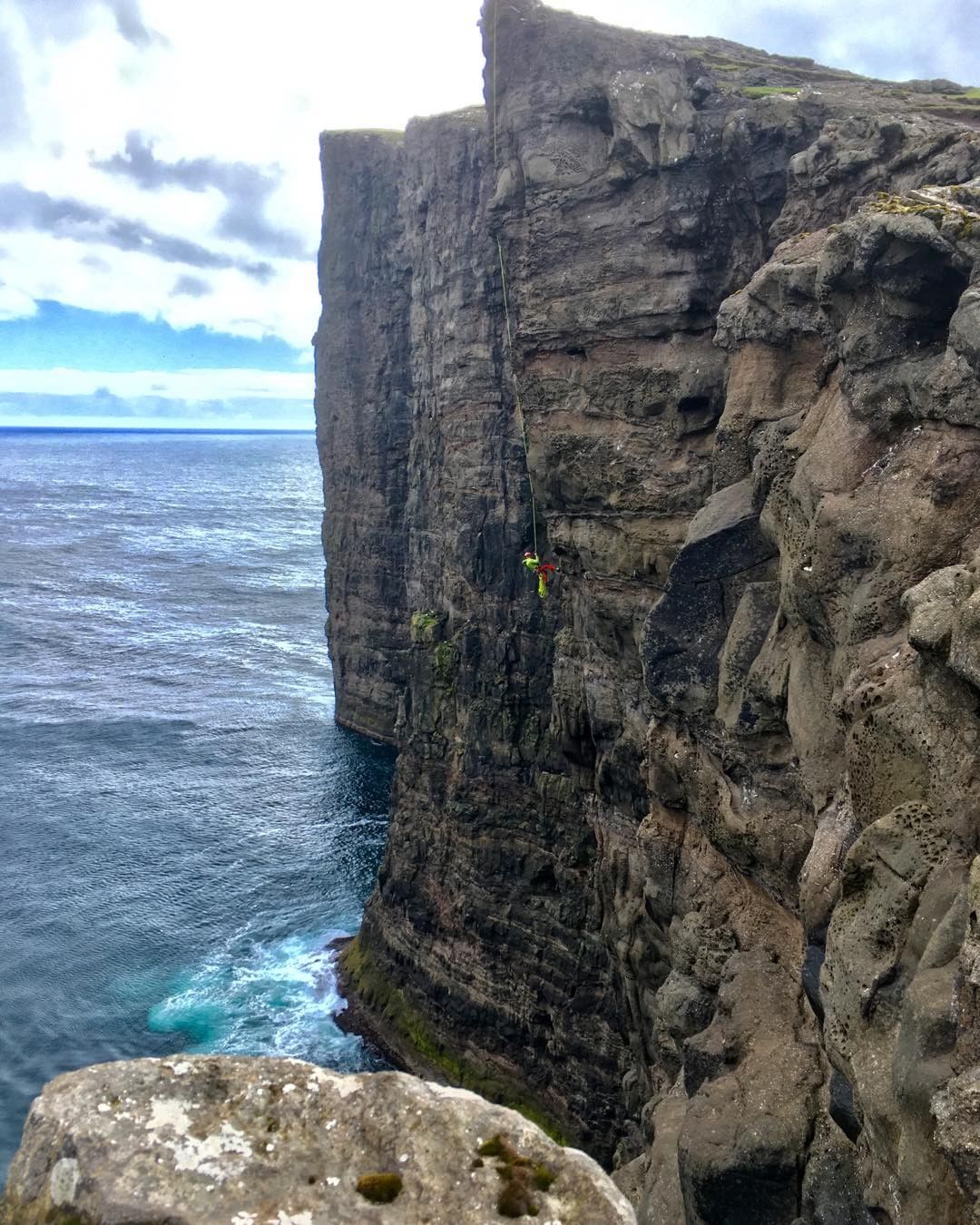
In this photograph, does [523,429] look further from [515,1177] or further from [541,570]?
[515,1177]

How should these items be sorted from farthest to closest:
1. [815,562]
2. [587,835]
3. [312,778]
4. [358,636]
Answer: [358,636] < [312,778] < [587,835] < [815,562]

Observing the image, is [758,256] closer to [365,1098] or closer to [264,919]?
[365,1098]

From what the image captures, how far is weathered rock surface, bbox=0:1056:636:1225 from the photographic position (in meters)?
8.30

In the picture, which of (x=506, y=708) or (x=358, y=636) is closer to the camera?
(x=506, y=708)

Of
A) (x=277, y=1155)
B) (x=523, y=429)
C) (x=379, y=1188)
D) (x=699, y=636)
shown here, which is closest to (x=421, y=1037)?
(x=523, y=429)

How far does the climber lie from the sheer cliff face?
1.42 meters

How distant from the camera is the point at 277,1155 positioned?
8758 mm

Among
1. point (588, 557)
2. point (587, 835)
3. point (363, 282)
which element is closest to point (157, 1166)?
point (588, 557)

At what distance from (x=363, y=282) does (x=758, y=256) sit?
56.3 metres

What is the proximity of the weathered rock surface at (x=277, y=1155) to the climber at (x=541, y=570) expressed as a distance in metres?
29.4

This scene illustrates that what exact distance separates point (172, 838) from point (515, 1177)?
203 feet

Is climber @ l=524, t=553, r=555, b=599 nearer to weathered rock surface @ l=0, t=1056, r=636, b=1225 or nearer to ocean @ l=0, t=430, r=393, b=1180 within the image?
ocean @ l=0, t=430, r=393, b=1180

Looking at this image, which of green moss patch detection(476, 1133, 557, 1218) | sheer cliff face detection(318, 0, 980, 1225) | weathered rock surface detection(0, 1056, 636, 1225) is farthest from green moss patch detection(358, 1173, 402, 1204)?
sheer cliff face detection(318, 0, 980, 1225)

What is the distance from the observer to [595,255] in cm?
3166
